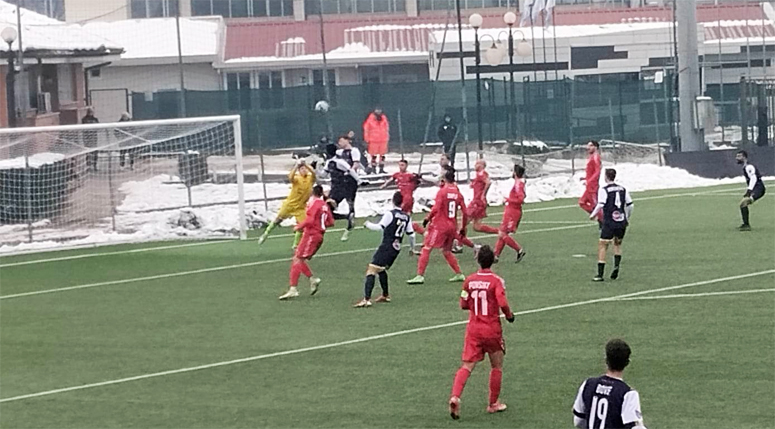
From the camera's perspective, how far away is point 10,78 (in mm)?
36375

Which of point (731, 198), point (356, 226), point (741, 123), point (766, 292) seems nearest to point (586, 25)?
point (741, 123)

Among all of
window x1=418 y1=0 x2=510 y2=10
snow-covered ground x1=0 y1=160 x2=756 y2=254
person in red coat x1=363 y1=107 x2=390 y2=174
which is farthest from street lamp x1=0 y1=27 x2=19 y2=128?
window x1=418 y1=0 x2=510 y2=10

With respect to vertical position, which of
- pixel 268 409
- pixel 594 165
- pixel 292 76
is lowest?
pixel 268 409

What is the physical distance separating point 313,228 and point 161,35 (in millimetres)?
38743

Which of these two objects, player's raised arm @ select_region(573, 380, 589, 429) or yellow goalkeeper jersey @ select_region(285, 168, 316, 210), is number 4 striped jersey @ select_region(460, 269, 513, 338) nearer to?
player's raised arm @ select_region(573, 380, 589, 429)

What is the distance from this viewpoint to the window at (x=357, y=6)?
69.4m

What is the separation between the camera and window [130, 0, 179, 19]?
62000 millimetres

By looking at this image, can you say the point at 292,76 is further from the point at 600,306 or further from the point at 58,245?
the point at 600,306

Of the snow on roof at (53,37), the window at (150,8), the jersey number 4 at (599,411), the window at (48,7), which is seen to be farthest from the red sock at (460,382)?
the window at (150,8)

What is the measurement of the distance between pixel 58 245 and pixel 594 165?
37.8 ft

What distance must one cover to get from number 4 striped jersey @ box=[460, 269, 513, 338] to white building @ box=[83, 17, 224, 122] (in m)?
31.8

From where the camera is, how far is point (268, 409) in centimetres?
1394

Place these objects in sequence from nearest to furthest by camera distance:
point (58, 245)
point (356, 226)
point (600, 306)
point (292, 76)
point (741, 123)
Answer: point (600, 306) → point (58, 245) → point (356, 226) → point (741, 123) → point (292, 76)

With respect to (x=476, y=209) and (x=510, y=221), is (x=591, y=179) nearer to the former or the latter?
(x=476, y=209)
